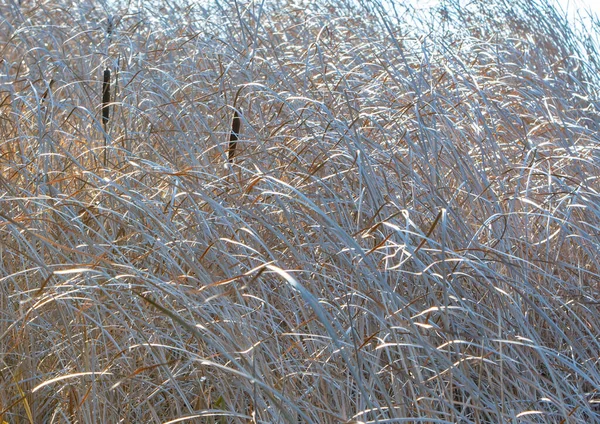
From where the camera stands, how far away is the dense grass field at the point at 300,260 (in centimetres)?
135

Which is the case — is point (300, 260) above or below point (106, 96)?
below

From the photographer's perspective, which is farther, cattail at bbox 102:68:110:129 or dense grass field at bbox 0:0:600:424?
cattail at bbox 102:68:110:129

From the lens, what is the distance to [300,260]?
1.51 m

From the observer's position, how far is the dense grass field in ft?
4.42

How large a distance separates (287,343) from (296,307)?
0.26 ft

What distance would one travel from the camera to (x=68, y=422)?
52.0 inches

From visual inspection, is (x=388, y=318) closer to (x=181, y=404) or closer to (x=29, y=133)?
(x=181, y=404)

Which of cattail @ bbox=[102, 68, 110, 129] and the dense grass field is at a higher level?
cattail @ bbox=[102, 68, 110, 129]

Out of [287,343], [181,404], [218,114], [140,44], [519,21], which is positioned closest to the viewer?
[181,404]

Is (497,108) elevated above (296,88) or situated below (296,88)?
below

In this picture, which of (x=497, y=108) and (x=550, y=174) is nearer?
(x=550, y=174)

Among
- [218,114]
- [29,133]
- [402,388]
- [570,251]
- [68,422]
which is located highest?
[29,133]

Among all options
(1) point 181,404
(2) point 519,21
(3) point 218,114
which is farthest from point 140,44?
(1) point 181,404

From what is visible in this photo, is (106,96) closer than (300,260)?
No
